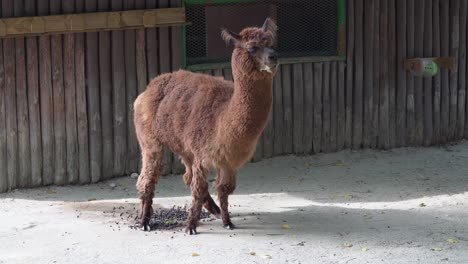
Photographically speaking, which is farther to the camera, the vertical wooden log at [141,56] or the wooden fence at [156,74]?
the vertical wooden log at [141,56]

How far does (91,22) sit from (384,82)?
430cm

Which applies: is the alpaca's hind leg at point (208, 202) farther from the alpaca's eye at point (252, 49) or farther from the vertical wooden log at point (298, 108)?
the vertical wooden log at point (298, 108)

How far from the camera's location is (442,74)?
1251 centimetres

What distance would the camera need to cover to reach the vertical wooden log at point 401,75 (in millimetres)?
12055

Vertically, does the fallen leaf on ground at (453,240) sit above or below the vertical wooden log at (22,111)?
below

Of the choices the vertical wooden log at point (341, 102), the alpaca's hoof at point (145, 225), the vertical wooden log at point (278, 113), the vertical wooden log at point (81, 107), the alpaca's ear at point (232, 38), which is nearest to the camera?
the alpaca's ear at point (232, 38)

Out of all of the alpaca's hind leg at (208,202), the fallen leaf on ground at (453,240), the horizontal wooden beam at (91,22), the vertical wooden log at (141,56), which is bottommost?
the fallen leaf on ground at (453,240)

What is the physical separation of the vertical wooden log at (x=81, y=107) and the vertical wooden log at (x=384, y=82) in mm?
4216

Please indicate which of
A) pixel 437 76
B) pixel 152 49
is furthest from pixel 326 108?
pixel 152 49

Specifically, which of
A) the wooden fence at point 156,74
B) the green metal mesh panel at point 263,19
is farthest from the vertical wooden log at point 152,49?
the green metal mesh panel at point 263,19

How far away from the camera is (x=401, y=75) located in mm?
12141

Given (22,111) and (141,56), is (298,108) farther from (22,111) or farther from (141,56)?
(22,111)

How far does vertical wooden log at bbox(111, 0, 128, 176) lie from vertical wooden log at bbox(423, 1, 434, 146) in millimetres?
4510

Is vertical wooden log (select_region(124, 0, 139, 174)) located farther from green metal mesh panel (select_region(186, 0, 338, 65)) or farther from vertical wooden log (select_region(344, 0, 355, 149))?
vertical wooden log (select_region(344, 0, 355, 149))
